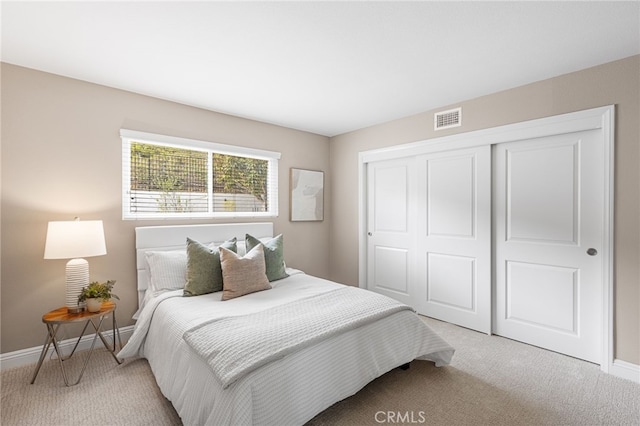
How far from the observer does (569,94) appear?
101 inches

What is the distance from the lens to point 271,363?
62.5 inches

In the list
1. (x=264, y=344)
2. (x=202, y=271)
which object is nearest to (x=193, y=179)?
(x=202, y=271)

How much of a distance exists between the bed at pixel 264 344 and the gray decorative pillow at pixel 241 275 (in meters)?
0.02

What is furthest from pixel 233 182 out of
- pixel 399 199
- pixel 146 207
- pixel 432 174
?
pixel 432 174

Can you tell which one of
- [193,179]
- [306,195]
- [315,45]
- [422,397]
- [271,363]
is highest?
[315,45]

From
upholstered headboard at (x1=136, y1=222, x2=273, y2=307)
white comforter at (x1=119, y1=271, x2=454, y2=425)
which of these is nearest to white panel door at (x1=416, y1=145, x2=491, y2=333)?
white comforter at (x1=119, y1=271, x2=454, y2=425)

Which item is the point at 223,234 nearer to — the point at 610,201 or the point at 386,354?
the point at 386,354

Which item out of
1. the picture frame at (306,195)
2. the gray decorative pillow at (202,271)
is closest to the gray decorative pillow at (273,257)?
the gray decorative pillow at (202,271)

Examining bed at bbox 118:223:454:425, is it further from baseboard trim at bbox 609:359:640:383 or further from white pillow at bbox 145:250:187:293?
baseboard trim at bbox 609:359:640:383

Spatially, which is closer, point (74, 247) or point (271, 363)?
point (271, 363)

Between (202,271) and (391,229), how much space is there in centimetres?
240

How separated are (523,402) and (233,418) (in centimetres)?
187

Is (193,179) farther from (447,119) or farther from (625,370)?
(625,370)

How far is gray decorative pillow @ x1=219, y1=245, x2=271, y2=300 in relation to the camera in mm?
2512
